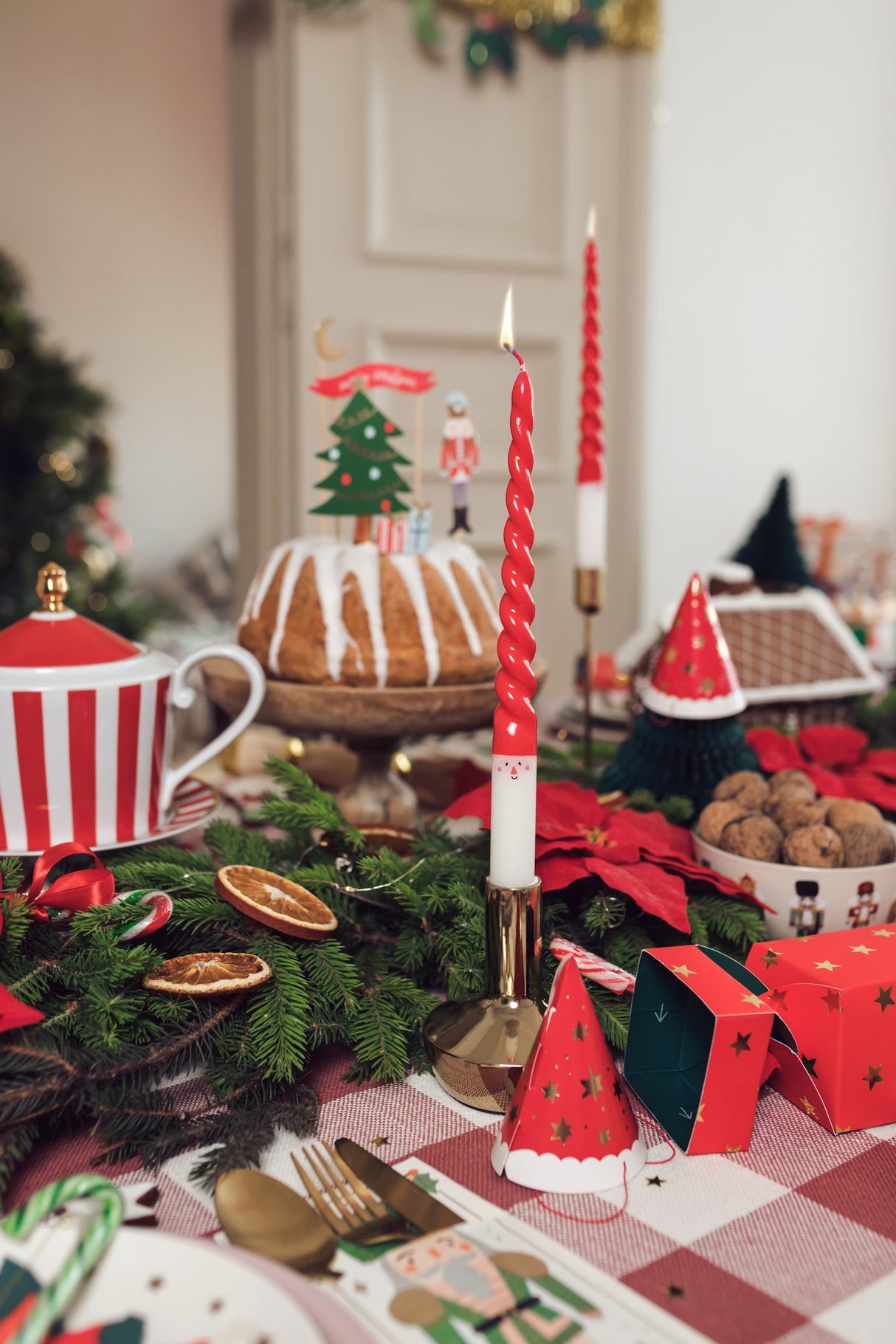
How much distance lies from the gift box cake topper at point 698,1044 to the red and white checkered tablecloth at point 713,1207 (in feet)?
0.05

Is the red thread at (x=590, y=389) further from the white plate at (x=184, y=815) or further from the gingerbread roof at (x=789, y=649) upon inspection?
the white plate at (x=184, y=815)

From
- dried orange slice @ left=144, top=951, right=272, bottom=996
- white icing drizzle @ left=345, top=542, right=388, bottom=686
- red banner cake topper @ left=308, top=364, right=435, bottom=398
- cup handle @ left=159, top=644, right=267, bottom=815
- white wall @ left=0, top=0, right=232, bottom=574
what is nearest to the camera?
dried orange slice @ left=144, top=951, right=272, bottom=996

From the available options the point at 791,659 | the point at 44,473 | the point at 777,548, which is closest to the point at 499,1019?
the point at 791,659

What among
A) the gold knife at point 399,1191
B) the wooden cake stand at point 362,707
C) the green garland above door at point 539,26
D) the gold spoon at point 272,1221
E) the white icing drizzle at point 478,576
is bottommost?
the gold knife at point 399,1191

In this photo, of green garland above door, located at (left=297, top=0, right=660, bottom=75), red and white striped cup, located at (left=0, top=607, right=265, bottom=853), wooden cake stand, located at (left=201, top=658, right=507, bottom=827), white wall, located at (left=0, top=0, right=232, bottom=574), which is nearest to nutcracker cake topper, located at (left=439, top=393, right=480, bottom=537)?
wooden cake stand, located at (left=201, top=658, right=507, bottom=827)

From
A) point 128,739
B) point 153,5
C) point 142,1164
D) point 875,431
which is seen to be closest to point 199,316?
point 153,5

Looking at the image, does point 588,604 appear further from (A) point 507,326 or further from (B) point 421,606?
(A) point 507,326

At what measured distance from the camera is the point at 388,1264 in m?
0.43

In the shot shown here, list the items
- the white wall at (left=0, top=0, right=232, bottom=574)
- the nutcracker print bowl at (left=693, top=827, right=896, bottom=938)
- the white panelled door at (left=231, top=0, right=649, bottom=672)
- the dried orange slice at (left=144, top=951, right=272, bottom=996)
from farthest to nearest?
the white wall at (left=0, top=0, right=232, bottom=574) → the white panelled door at (left=231, top=0, right=649, bottom=672) → the nutcracker print bowl at (left=693, top=827, right=896, bottom=938) → the dried orange slice at (left=144, top=951, right=272, bottom=996)

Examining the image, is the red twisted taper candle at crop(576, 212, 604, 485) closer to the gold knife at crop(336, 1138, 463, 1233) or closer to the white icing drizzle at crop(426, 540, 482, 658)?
the white icing drizzle at crop(426, 540, 482, 658)

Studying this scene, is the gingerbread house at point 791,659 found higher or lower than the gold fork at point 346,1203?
higher

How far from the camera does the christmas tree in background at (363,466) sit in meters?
0.98

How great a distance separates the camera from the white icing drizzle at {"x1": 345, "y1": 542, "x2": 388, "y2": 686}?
3.00 feet

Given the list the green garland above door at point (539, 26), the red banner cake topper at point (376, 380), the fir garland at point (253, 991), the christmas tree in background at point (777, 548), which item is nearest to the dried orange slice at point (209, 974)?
the fir garland at point (253, 991)
